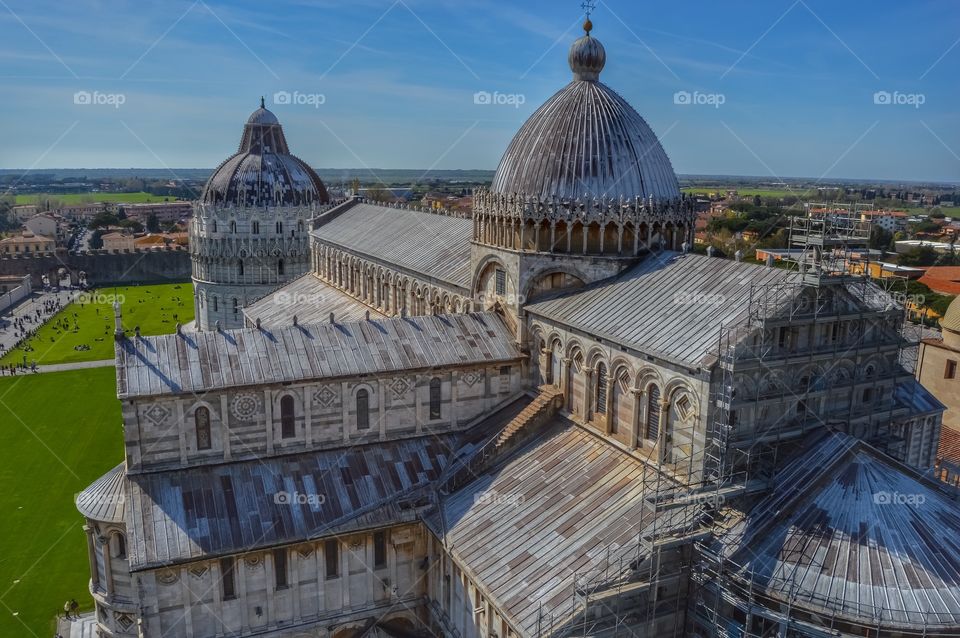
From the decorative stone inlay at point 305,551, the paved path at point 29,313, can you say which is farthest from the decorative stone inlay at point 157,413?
the paved path at point 29,313

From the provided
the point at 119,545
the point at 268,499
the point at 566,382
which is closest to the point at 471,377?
the point at 566,382

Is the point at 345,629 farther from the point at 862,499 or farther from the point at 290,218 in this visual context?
the point at 290,218

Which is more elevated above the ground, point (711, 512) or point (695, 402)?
point (695, 402)

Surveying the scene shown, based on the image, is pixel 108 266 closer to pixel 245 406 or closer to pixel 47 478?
pixel 47 478

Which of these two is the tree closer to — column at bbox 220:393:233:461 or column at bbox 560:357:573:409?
column at bbox 560:357:573:409

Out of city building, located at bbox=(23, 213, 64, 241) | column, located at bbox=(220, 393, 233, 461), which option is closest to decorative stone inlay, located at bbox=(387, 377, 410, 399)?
column, located at bbox=(220, 393, 233, 461)

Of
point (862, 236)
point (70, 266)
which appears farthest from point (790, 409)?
point (70, 266)
